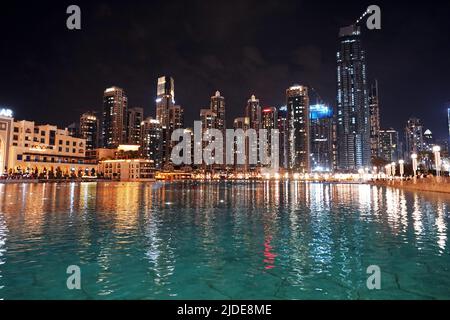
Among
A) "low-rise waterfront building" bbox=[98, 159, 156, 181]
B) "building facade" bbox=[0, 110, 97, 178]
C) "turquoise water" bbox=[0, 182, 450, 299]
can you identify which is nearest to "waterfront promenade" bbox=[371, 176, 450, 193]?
"turquoise water" bbox=[0, 182, 450, 299]

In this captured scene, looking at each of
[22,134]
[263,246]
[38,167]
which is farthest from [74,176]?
[263,246]

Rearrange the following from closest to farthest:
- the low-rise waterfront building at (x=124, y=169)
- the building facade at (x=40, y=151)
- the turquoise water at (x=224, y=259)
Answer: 1. the turquoise water at (x=224, y=259)
2. the building facade at (x=40, y=151)
3. the low-rise waterfront building at (x=124, y=169)

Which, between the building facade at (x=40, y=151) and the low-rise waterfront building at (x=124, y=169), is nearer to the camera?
the building facade at (x=40, y=151)

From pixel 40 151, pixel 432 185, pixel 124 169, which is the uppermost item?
pixel 40 151

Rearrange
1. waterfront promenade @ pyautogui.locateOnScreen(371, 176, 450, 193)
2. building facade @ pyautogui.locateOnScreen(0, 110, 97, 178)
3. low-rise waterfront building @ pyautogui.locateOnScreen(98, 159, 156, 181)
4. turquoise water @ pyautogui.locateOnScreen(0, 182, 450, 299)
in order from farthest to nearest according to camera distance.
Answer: low-rise waterfront building @ pyautogui.locateOnScreen(98, 159, 156, 181) → building facade @ pyautogui.locateOnScreen(0, 110, 97, 178) → waterfront promenade @ pyautogui.locateOnScreen(371, 176, 450, 193) → turquoise water @ pyautogui.locateOnScreen(0, 182, 450, 299)

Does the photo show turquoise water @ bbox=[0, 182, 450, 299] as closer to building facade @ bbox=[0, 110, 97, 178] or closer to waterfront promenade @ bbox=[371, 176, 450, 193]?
waterfront promenade @ bbox=[371, 176, 450, 193]

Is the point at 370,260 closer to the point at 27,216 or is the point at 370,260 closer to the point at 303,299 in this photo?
the point at 303,299

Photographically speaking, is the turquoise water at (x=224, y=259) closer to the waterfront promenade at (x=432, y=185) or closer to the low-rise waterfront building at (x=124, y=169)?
the waterfront promenade at (x=432, y=185)

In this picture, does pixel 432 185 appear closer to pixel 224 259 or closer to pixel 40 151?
pixel 224 259

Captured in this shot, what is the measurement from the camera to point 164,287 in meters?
9.33

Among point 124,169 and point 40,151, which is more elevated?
point 40,151

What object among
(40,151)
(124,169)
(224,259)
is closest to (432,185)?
(224,259)

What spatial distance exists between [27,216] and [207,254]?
55.2 ft

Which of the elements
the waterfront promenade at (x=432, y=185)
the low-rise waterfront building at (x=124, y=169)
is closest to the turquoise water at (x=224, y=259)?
the waterfront promenade at (x=432, y=185)
